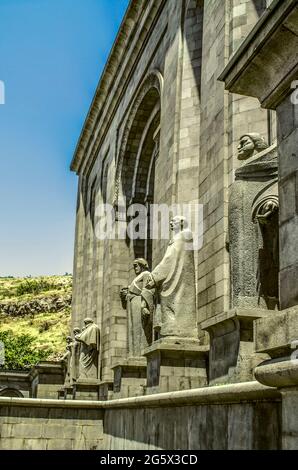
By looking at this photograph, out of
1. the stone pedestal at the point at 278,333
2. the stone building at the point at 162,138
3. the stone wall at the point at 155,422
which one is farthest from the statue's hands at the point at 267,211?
the stone pedestal at the point at 278,333

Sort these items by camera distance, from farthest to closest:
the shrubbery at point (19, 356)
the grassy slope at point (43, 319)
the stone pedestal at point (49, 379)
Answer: the grassy slope at point (43, 319), the shrubbery at point (19, 356), the stone pedestal at point (49, 379)

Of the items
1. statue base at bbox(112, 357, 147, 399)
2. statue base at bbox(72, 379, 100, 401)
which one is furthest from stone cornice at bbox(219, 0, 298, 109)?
statue base at bbox(72, 379, 100, 401)

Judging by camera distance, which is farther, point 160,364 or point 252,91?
point 160,364

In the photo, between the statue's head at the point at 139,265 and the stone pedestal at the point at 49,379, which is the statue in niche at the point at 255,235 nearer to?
the statue's head at the point at 139,265

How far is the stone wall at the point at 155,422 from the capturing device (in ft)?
12.4

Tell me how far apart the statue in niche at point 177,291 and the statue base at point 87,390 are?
34.3ft

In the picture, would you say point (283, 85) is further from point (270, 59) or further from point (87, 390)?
point (87, 390)

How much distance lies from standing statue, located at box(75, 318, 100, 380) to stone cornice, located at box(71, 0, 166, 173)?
9.27m

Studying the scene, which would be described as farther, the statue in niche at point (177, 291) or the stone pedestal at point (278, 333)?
the statue in niche at point (177, 291)

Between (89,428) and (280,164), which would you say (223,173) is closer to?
(89,428)

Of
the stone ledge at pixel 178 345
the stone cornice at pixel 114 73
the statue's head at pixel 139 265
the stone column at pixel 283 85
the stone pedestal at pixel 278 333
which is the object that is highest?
the stone cornice at pixel 114 73

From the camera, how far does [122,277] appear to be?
20547 millimetres
